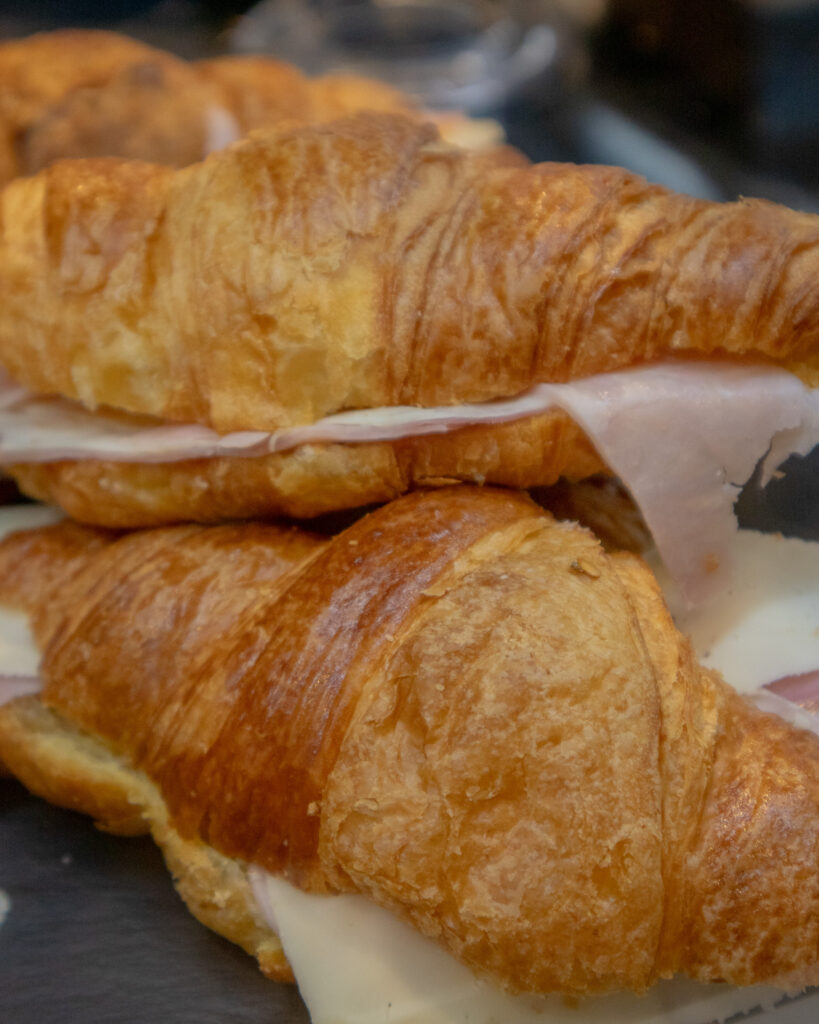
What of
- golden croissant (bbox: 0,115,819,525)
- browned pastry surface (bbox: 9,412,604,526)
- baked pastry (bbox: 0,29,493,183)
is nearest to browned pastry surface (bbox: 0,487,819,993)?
browned pastry surface (bbox: 9,412,604,526)

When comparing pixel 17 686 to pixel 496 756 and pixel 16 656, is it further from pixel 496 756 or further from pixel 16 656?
pixel 496 756

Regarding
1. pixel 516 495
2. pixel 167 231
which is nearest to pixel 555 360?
pixel 516 495

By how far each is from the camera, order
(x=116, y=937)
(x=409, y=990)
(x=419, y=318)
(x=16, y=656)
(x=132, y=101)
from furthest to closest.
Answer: (x=132, y=101)
(x=16, y=656)
(x=116, y=937)
(x=419, y=318)
(x=409, y=990)

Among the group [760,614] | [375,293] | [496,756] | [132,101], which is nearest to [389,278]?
[375,293]

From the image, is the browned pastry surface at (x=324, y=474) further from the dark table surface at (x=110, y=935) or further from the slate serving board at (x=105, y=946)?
the slate serving board at (x=105, y=946)

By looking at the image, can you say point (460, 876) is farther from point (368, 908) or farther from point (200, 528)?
point (200, 528)

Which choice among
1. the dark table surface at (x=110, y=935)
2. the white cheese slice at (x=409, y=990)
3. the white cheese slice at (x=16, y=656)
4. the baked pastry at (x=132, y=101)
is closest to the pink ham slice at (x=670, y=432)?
the dark table surface at (x=110, y=935)
